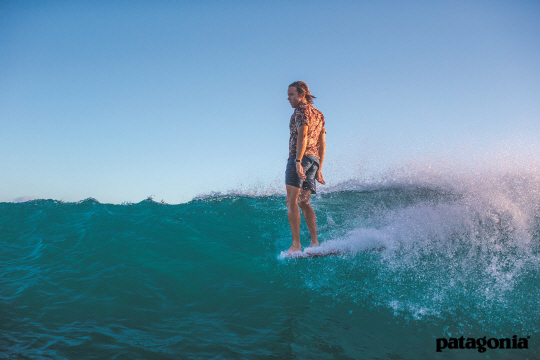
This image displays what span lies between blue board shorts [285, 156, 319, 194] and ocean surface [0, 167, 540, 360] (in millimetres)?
875

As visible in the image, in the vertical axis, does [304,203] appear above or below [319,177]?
below

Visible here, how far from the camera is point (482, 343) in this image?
255 cm

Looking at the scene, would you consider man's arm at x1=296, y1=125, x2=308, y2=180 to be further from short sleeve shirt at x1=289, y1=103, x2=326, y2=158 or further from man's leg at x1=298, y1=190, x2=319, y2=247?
man's leg at x1=298, y1=190, x2=319, y2=247

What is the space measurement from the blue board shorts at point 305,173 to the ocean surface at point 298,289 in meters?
0.88

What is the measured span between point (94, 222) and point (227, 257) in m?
3.72

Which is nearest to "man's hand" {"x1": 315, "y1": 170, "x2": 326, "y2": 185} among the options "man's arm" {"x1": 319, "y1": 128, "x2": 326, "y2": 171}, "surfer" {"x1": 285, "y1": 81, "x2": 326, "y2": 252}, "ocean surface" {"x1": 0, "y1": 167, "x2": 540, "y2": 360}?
"surfer" {"x1": 285, "y1": 81, "x2": 326, "y2": 252}

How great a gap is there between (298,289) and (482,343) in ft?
6.15

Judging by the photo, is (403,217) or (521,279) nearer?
(521,279)

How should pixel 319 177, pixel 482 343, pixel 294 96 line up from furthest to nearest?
pixel 319 177 < pixel 294 96 < pixel 482 343

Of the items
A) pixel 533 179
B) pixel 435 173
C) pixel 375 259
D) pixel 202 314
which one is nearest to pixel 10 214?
pixel 202 314

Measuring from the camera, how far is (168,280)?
4016mm

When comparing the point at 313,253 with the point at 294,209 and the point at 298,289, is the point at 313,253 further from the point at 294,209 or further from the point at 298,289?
the point at 294,209

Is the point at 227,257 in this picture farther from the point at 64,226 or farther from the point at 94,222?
the point at 64,226

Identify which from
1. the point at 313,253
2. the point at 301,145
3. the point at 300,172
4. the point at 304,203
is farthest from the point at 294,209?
the point at 301,145
